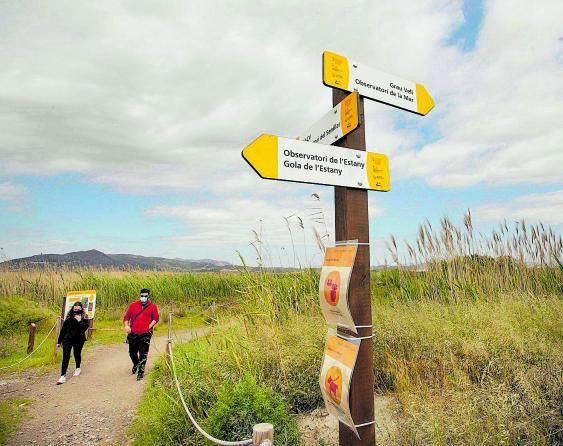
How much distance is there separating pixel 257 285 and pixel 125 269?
1661cm

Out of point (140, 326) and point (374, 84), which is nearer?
point (374, 84)

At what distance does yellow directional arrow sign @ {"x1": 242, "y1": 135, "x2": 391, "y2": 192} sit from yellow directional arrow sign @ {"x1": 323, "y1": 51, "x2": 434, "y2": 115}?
0.44 m

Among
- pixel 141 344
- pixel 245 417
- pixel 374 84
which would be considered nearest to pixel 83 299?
pixel 141 344

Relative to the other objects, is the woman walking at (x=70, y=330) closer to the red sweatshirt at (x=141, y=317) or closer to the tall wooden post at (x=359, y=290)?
the red sweatshirt at (x=141, y=317)

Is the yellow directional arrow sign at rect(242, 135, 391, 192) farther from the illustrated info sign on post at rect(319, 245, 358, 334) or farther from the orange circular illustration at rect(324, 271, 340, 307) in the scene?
the orange circular illustration at rect(324, 271, 340, 307)

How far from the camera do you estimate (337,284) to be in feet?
7.12

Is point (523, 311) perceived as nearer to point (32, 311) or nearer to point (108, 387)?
point (108, 387)

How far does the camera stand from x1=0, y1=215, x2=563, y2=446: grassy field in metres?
2.71

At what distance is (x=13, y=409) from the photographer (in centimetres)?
606

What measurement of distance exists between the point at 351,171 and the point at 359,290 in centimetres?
71

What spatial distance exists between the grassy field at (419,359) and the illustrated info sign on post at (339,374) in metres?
0.77

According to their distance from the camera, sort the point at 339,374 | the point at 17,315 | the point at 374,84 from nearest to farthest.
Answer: the point at 339,374 → the point at 374,84 → the point at 17,315

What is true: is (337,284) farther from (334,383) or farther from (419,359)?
(419,359)

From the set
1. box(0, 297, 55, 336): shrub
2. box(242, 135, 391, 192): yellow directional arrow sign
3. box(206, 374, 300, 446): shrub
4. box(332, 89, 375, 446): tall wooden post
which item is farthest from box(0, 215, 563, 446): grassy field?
box(0, 297, 55, 336): shrub
